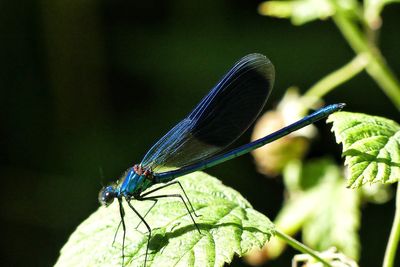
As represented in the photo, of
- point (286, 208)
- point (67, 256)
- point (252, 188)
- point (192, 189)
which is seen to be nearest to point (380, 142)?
point (192, 189)

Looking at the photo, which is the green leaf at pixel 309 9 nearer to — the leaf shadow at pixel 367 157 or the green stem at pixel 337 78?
the green stem at pixel 337 78

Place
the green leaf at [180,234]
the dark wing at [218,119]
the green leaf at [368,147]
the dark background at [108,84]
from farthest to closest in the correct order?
the dark background at [108,84] → the dark wing at [218,119] → the green leaf at [180,234] → the green leaf at [368,147]

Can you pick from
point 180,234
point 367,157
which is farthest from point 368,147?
point 180,234

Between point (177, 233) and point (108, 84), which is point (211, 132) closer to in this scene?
point (177, 233)

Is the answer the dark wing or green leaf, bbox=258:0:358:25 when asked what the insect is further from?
green leaf, bbox=258:0:358:25

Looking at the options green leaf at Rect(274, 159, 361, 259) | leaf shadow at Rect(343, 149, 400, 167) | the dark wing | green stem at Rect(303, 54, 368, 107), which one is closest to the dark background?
green leaf at Rect(274, 159, 361, 259)

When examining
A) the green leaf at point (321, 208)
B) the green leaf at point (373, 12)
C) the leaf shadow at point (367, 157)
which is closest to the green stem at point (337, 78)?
the green leaf at point (373, 12)
